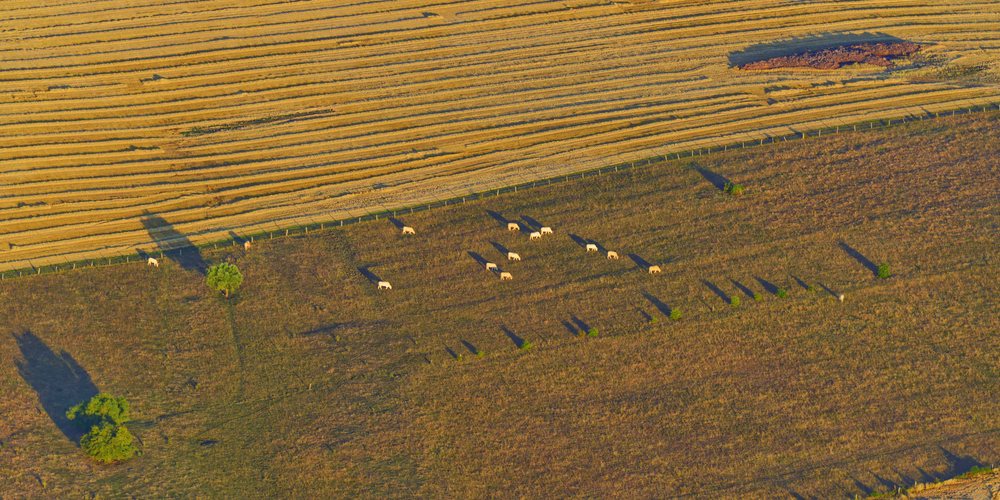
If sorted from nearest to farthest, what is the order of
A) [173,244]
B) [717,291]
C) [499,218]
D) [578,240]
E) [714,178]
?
[717,291] → [578,240] → [173,244] → [499,218] → [714,178]

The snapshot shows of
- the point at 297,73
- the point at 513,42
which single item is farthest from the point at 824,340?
the point at 297,73

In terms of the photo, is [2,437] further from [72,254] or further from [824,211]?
[824,211]

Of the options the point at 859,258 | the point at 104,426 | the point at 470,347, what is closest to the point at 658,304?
the point at 470,347

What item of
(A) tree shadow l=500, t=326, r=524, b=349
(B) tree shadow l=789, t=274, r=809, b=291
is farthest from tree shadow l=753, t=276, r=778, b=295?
(A) tree shadow l=500, t=326, r=524, b=349

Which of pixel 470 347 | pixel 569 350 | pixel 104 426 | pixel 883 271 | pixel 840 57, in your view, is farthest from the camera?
pixel 840 57

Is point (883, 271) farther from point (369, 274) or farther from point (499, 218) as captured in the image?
point (369, 274)

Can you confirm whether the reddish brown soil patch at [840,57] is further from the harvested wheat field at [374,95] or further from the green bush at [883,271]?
the green bush at [883,271]

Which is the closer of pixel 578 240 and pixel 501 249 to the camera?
pixel 501 249
